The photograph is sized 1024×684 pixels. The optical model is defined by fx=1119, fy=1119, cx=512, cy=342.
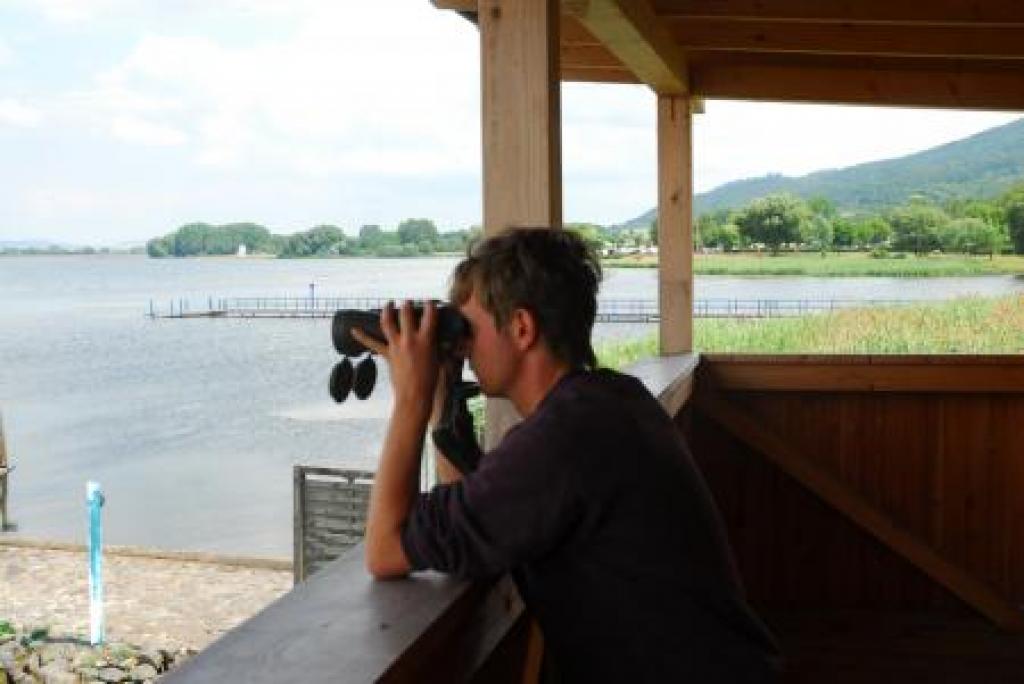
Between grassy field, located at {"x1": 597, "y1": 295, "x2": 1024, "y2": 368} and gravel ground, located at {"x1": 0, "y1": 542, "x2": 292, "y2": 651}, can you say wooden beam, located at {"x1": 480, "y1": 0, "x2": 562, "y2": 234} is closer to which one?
grassy field, located at {"x1": 597, "y1": 295, "x2": 1024, "y2": 368}

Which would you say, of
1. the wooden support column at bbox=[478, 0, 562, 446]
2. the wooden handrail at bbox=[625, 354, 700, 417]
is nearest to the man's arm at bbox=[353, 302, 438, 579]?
the wooden support column at bbox=[478, 0, 562, 446]

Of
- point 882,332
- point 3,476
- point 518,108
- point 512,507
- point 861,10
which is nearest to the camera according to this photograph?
point 512,507

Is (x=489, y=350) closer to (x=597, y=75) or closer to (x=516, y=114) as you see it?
(x=516, y=114)

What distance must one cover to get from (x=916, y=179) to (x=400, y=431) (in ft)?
20.5

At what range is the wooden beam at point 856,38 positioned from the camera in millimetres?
3531

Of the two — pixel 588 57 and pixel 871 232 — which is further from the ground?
pixel 588 57

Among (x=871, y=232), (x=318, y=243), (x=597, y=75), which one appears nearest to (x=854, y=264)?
(x=871, y=232)

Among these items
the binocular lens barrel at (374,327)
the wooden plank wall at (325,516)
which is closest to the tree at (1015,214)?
the wooden plank wall at (325,516)

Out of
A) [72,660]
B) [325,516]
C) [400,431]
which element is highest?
[400,431]

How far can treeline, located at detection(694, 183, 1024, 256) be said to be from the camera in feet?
19.0

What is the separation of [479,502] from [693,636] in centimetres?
27

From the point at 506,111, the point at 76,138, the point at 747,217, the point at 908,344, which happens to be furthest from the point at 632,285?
the point at 76,138

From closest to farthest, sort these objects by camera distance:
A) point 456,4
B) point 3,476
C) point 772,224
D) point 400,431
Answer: point 400,431, point 456,4, point 772,224, point 3,476

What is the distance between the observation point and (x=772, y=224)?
6.41 metres
